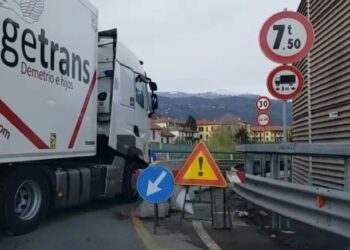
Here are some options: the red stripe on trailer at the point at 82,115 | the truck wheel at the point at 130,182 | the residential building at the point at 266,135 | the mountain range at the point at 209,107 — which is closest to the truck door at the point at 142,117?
the truck wheel at the point at 130,182

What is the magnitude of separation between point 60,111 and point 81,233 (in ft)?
6.45

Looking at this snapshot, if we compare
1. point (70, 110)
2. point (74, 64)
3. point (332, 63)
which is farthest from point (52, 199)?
point (332, 63)

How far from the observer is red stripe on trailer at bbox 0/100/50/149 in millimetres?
7203

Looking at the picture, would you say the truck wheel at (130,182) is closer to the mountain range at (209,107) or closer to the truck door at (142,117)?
the truck door at (142,117)

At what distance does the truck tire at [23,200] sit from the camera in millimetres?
7691

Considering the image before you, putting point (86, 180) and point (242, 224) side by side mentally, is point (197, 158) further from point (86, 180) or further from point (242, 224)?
point (86, 180)

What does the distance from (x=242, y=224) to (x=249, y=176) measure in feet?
2.59

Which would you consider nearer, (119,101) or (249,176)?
(249,176)

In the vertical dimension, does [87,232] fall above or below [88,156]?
below

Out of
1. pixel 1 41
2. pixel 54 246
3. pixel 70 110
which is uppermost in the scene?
pixel 1 41

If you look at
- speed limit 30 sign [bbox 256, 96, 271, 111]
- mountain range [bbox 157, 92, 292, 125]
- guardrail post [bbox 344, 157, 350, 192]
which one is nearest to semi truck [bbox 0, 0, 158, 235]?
guardrail post [bbox 344, 157, 350, 192]

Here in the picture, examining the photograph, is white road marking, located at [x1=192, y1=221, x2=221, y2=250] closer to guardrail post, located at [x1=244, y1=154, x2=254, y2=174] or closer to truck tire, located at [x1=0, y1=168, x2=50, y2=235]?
guardrail post, located at [x1=244, y1=154, x2=254, y2=174]

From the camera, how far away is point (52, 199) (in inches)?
358

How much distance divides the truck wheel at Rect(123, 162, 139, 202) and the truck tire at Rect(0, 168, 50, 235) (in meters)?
3.38
